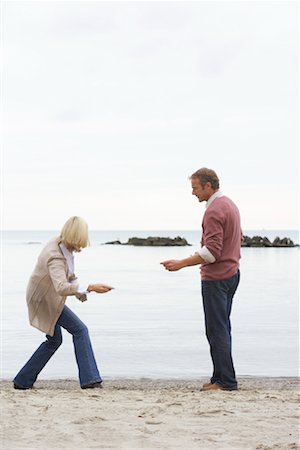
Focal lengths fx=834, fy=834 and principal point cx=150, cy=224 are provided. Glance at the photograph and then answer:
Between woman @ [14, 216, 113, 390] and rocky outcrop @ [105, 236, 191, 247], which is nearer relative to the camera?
woman @ [14, 216, 113, 390]

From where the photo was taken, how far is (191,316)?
14914 millimetres

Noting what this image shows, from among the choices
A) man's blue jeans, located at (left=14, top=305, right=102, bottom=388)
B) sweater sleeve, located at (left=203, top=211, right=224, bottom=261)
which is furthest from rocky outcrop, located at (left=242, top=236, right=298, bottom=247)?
sweater sleeve, located at (left=203, top=211, right=224, bottom=261)

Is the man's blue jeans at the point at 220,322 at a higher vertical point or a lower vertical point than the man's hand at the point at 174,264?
lower

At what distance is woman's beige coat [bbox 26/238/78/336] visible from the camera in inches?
262

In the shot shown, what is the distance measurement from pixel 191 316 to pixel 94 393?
8347 millimetres

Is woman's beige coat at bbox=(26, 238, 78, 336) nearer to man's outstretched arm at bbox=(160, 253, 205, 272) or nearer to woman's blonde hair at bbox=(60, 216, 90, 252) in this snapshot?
woman's blonde hair at bbox=(60, 216, 90, 252)

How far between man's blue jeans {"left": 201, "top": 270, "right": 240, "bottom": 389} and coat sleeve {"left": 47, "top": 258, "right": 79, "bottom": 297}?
1.10 meters

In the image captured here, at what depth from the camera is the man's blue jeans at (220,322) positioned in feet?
22.3

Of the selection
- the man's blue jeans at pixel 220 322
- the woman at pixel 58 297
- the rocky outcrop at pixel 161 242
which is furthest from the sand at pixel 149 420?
the rocky outcrop at pixel 161 242

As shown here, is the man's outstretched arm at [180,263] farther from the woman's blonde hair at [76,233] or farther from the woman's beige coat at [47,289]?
the woman's beige coat at [47,289]

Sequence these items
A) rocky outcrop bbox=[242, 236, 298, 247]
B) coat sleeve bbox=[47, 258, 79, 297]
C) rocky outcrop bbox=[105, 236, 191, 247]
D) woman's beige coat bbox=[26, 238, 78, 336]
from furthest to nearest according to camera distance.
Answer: rocky outcrop bbox=[105, 236, 191, 247], rocky outcrop bbox=[242, 236, 298, 247], woman's beige coat bbox=[26, 238, 78, 336], coat sleeve bbox=[47, 258, 79, 297]

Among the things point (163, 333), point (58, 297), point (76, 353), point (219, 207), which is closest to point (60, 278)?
point (58, 297)

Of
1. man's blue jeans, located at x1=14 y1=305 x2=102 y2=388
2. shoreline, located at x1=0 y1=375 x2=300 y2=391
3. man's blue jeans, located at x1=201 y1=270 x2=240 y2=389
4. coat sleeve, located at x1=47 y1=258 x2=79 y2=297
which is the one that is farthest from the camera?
shoreline, located at x1=0 y1=375 x2=300 y2=391

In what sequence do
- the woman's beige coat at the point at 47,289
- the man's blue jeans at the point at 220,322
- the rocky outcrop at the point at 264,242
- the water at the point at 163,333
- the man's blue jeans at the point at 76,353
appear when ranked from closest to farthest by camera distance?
the woman's beige coat at the point at 47,289 → the man's blue jeans at the point at 220,322 → the man's blue jeans at the point at 76,353 → the water at the point at 163,333 → the rocky outcrop at the point at 264,242
